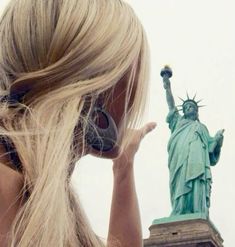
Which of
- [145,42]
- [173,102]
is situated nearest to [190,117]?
[173,102]

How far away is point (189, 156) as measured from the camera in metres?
17.1

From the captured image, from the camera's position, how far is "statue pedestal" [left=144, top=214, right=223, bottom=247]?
15125 millimetres

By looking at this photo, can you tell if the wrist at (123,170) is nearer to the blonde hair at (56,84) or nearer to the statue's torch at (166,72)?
the blonde hair at (56,84)

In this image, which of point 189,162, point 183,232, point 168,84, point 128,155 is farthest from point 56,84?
point 168,84

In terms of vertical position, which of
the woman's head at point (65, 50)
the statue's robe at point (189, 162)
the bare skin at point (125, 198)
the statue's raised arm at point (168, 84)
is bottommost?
the bare skin at point (125, 198)

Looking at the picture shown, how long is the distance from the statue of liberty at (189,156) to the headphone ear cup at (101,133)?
50.3 feet

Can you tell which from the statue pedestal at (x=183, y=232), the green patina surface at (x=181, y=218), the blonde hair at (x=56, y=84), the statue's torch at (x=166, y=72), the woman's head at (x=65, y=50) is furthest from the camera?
the statue's torch at (x=166, y=72)

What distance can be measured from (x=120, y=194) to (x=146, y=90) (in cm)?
15

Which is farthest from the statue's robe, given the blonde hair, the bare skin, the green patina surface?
the blonde hair

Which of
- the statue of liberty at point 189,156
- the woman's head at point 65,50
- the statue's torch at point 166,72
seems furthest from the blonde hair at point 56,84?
the statue's torch at point 166,72

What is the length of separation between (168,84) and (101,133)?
1666 centimetres

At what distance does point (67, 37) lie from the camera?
1.03 meters

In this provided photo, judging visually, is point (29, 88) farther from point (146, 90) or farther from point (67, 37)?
point (146, 90)

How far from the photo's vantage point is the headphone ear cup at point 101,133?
1.02 m
